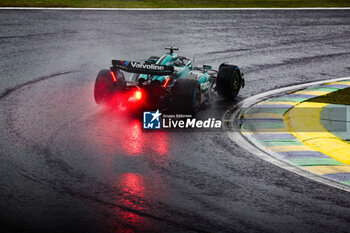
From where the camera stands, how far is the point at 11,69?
15.1 m

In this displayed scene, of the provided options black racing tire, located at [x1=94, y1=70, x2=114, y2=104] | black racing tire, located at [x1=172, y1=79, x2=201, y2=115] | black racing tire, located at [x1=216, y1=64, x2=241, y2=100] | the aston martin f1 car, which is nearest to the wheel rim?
black racing tire, located at [x1=216, y1=64, x2=241, y2=100]

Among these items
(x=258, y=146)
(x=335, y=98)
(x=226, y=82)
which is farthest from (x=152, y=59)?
(x=258, y=146)

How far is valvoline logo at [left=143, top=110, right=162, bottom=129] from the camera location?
1076 cm

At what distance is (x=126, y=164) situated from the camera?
8.66m

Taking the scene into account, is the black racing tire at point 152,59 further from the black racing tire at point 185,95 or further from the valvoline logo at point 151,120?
the valvoline logo at point 151,120

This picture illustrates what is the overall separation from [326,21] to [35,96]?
16.4 meters

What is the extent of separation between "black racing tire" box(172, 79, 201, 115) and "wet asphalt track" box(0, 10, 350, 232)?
47 centimetres

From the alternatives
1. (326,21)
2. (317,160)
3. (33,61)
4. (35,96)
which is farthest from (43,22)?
(317,160)

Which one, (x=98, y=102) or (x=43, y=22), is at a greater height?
(x=43, y=22)

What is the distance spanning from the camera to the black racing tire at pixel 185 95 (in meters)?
11.2

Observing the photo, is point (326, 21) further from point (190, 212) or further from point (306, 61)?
point (190, 212)

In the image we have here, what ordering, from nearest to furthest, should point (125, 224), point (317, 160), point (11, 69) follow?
point (125, 224) < point (317, 160) < point (11, 69)

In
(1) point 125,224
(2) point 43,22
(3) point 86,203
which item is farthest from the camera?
(2) point 43,22

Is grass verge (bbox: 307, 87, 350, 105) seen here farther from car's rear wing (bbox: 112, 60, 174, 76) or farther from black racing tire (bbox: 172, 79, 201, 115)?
car's rear wing (bbox: 112, 60, 174, 76)
